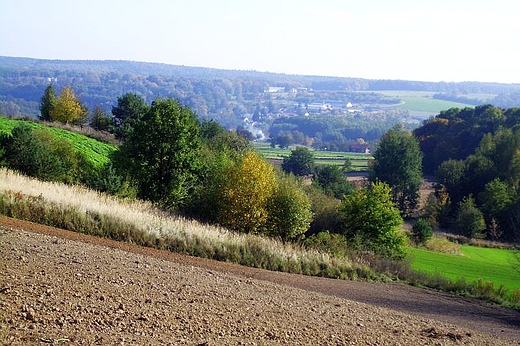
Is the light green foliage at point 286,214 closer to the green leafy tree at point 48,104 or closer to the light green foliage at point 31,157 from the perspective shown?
the light green foliage at point 31,157

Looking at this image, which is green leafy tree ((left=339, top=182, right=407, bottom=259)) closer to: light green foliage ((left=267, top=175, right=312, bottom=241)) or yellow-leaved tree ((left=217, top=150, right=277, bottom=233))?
light green foliage ((left=267, top=175, right=312, bottom=241))

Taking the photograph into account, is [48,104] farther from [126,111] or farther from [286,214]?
[286,214]

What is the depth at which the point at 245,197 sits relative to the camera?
2544 centimetres

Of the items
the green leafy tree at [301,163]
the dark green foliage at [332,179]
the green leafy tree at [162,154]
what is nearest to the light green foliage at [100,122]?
the dark green foliage at [332,179]

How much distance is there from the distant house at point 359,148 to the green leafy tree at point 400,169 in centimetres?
5243

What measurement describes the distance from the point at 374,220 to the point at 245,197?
26.8 feet

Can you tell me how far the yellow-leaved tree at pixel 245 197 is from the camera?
82.8ft

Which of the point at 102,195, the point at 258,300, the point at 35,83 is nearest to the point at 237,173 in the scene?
the point at 102,195

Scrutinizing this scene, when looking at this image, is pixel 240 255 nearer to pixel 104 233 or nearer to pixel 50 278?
pixel 104 233

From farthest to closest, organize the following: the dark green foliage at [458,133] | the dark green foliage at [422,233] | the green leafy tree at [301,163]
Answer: the dark green foliage at [458,133], the green leafy tree at [301,163], the dark green foliage at [422,233]

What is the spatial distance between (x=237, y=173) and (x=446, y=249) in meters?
19.6

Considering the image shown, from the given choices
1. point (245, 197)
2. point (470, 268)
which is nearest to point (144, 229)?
point (245, 197)

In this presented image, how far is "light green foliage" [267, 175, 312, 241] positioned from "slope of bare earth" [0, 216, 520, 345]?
1285 cm

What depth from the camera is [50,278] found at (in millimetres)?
8008
